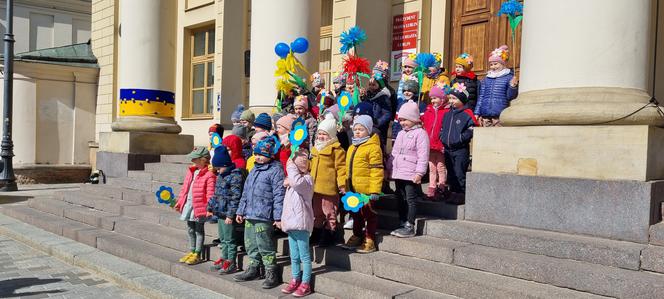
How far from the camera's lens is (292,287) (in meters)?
5.11

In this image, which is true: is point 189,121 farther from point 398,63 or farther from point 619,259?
point 619,259

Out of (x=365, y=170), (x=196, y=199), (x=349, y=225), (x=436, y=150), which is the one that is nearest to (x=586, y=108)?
(x=436, y=150)

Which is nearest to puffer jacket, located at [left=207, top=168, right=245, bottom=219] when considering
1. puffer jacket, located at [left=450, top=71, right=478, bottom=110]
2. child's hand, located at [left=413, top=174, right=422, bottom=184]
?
child's hand, located at [left=413, top=174, right=422, bottom=184]

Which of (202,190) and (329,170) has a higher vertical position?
(329,170)

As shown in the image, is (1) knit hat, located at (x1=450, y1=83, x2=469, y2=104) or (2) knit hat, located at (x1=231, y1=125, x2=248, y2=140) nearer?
(1) knit hat, located at (x1=450, y1=83, x2=469, y2=104)

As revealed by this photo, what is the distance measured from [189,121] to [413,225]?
36.9 ft

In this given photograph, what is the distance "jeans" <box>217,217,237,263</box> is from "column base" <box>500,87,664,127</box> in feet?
10.3

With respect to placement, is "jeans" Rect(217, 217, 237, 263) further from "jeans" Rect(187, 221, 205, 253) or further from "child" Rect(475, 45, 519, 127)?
"child" Rect(475, 45, 519, 127)

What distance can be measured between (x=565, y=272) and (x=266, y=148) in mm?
2816

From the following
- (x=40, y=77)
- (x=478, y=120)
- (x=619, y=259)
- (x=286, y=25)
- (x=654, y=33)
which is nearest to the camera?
(x=619, y=259)

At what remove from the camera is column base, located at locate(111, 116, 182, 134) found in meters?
11.6

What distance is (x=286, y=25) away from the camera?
871 centimetres

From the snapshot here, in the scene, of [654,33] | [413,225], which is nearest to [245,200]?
[413,225]

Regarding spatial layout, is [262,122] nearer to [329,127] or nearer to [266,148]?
[266,148]
